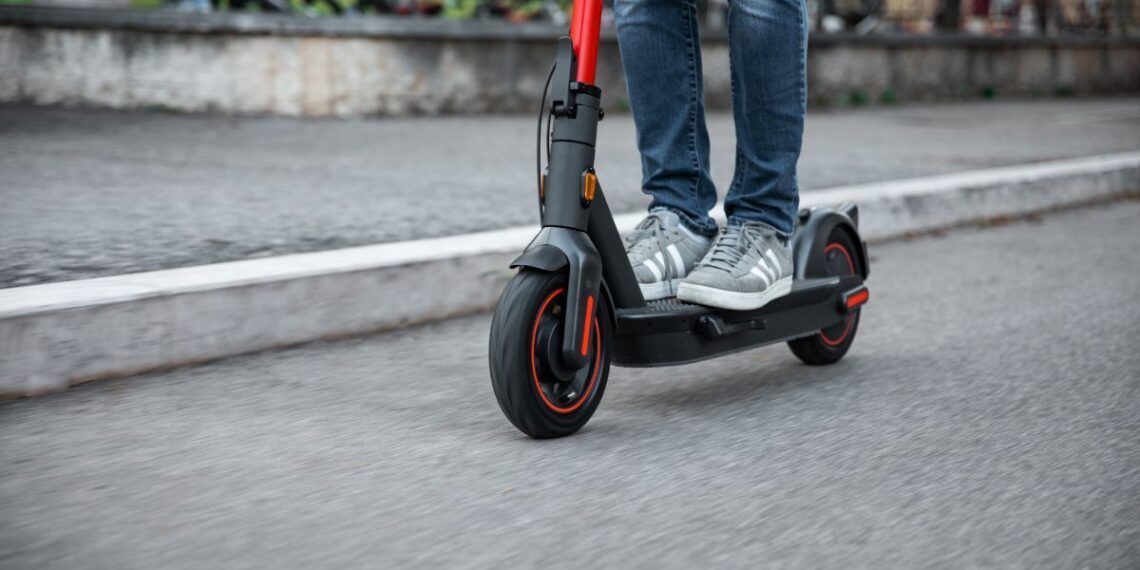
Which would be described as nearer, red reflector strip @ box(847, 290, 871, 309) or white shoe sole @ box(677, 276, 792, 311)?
white shoe sole @ box(677, 276, 792, 311)

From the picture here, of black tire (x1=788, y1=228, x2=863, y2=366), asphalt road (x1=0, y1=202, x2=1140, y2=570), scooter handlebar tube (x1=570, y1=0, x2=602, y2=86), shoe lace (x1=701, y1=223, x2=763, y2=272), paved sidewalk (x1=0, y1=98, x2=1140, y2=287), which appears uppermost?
scooter handlebar tube (x1=570, y1=0, x2=602, y2=86)

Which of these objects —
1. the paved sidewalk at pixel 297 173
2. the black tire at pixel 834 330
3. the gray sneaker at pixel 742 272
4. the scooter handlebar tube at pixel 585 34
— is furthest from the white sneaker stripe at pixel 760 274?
the paved sidewalk at pixel 297 173

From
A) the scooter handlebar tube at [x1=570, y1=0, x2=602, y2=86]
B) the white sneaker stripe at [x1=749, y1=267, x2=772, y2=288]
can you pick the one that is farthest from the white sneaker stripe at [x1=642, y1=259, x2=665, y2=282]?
the scooter handlebar tube at [x1=570, y1=0, x2=602, y2=86]

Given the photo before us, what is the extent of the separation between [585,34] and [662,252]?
60 centimetres

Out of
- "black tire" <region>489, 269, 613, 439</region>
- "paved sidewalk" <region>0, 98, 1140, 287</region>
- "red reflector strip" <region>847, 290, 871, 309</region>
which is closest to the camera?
"black tire" <region>489, 269, 613, 439</region>

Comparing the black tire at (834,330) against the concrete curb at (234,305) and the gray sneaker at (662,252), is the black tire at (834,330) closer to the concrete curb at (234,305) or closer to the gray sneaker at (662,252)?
the gray sneaker at (662,252)

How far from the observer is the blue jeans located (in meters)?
2.98

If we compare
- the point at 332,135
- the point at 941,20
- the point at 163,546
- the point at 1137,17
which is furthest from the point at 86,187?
the point at 1137,17

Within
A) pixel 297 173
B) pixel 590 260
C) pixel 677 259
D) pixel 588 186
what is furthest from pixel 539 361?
pixel 297 173

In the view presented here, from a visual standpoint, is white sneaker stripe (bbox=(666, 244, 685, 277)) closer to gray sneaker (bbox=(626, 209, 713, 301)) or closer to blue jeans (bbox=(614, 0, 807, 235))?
gray sneaker (bbox=(626, 209, 713, 301))

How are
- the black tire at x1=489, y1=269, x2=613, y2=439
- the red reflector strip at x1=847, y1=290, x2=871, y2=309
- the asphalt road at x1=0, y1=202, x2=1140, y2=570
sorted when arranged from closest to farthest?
the asphalt road at x1=0, y1=202, x2=1140, y2=570 → the black tire at x1=489, y1=269, x2=613, y2=439 → the red reflector strip at x1=847, y1=290, x2=871, y2=309

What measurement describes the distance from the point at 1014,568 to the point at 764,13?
1.45 metres

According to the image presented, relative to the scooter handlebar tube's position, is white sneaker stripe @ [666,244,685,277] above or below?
below

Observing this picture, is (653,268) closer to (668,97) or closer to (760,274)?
(760,274)
